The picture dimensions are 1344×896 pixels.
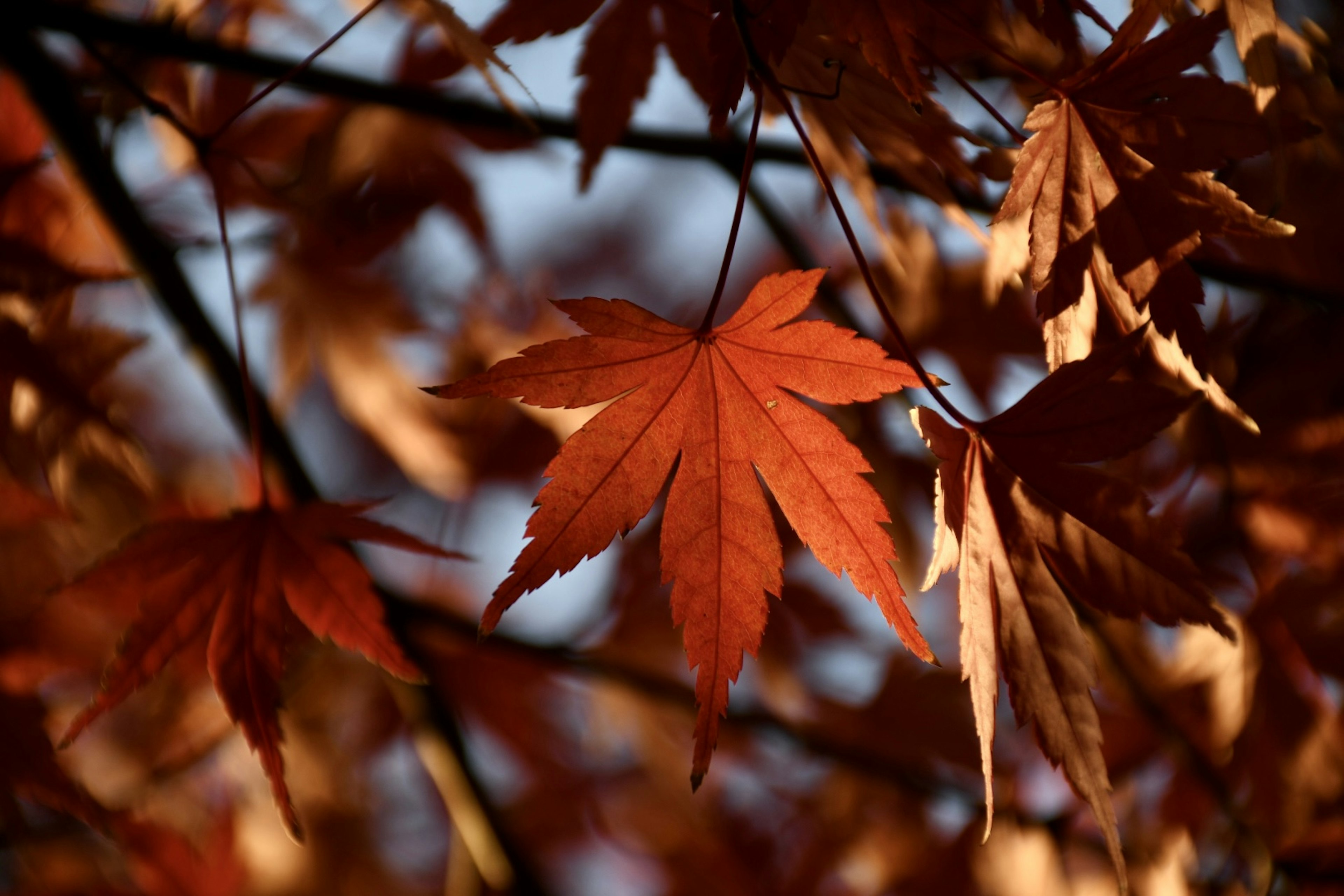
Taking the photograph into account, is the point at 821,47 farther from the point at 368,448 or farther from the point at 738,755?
the point at 368,448

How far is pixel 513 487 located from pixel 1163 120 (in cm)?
124

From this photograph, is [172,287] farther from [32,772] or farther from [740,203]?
[740,203]

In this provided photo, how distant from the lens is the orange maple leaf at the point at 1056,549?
50 centimetres

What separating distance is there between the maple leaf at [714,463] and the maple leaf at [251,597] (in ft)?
0.68

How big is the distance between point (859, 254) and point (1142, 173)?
0.18 metres

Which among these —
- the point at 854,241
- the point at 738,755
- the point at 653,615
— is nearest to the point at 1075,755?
the point at 854,241

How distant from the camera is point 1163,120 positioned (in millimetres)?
533

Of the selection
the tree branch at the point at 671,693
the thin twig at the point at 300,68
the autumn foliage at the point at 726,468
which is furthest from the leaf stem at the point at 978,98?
the tree branch at the point at 671,693

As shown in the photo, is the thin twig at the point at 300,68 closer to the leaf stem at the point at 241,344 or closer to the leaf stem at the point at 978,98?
the leaf stem at the point at 241,344

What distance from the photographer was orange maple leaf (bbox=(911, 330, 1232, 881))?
50 cm

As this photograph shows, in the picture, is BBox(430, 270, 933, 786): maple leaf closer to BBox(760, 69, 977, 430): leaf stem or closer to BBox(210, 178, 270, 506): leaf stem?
BBox(760, 69, 977, 430): leaf stem

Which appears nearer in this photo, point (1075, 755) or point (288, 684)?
point (1075, 755)

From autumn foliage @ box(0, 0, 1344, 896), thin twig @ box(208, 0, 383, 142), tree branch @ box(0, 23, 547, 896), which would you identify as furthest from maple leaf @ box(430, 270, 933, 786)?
tree branch @ box(0, 23, 547, 896)

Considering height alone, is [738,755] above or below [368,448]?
below
